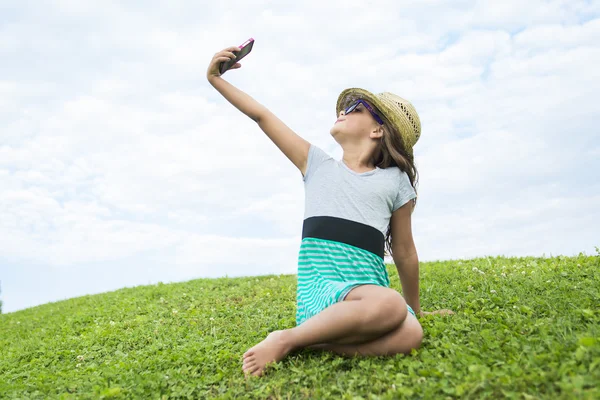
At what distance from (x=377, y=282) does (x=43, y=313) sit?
359 inches

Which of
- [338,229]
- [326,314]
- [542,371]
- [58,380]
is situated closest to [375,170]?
[338,229]

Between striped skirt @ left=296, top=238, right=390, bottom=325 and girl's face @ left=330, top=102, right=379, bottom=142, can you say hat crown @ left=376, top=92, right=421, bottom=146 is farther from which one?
striped skirt @ left=296, top=238, right=390, bottom=325

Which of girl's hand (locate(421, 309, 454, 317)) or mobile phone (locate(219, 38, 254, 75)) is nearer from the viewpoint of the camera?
mobile phone (locate(219, 38, 254, 75))

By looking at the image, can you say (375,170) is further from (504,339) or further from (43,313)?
(43,313)

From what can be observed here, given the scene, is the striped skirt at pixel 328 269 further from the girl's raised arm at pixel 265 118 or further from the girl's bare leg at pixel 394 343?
the girl's raised arm at pixel 265 118

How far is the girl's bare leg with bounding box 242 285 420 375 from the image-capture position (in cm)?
367

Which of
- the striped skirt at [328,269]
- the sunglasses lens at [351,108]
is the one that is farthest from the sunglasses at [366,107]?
the striped skirt at [328,269]

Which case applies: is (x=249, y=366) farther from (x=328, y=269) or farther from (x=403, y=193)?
(x=403, y=193)

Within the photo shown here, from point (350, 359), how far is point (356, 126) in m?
2.10

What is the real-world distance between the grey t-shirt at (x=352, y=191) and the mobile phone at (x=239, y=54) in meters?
1.10

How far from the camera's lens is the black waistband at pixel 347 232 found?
4.15m

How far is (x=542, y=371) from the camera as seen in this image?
10.0ft

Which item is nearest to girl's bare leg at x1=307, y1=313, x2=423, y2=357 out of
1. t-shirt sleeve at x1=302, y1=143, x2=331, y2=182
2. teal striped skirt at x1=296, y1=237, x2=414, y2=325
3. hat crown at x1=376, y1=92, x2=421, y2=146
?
teal striped skirt at x1=296, y1=237, x2=414, y2=325

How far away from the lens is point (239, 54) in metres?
4.75
